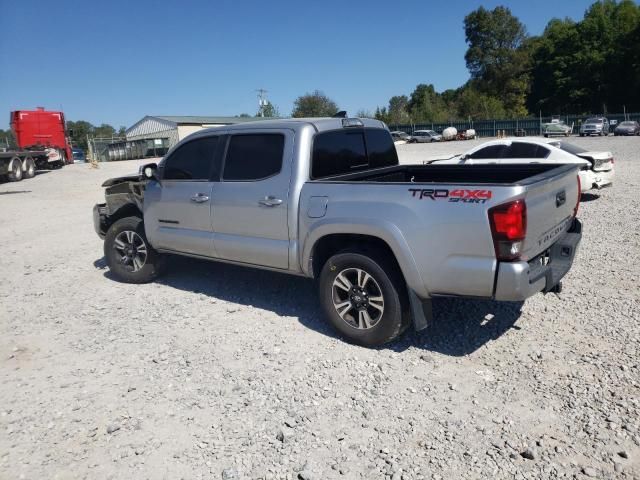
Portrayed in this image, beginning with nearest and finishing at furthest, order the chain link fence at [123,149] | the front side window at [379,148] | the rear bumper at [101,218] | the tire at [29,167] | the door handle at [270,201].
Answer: the door handle at [270,201], the front side window at [379,148], the rear bumper at [101,218], the tire at [29,167], the chain link fence at [123,149]

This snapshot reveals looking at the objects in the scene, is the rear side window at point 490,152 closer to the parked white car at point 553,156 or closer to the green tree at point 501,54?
the parked white car at point 553,156

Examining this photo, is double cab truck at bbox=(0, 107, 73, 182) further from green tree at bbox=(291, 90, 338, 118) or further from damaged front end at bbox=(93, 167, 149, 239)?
green tree at bbox=(291, 90, 338, 118)

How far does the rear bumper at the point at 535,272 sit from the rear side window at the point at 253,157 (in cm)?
224

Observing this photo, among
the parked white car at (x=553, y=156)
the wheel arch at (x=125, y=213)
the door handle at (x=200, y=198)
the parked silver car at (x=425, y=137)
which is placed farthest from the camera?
the parked silver car at (x=425, y=137)

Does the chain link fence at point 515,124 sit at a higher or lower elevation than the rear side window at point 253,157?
Result: higher

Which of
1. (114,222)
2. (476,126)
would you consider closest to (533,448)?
(114,222)

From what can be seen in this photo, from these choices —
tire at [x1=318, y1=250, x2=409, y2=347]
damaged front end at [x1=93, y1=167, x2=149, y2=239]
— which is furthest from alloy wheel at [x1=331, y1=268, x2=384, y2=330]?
damaged front end at [x1=93, y1=167, x2=149, y2=239]

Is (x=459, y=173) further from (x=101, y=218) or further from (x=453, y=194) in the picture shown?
(x=101, y=218)

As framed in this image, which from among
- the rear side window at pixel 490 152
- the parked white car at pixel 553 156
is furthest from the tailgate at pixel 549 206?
the rear side window at pixel 490 152

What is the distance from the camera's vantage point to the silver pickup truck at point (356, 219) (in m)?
3.58

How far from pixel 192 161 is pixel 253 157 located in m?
0.94

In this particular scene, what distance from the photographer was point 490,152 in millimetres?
11664

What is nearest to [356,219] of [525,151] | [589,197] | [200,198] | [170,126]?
[200,198]

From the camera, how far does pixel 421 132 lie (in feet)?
183
